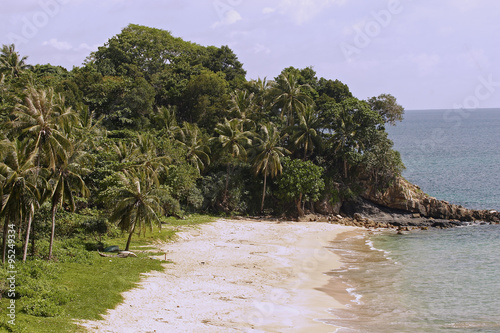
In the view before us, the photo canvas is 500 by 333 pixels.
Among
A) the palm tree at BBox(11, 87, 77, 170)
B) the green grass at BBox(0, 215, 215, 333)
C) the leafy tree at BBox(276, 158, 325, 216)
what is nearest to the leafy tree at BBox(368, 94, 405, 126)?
the leafy tree at BBox(276, 158, 325, 216)

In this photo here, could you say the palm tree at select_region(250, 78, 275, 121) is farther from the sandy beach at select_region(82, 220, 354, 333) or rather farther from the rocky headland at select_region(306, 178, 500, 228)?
the sandy beach at select_region(82, 220, 354, 333)

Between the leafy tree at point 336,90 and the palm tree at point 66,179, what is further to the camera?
the leafy tree at point 336,90

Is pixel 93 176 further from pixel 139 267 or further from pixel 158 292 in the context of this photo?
pixel 158 292

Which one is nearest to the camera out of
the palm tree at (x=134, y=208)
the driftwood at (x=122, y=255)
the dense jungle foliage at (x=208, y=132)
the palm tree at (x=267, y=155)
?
the driftwood at (x=122, y=255)

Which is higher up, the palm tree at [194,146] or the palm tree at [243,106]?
the palm tree at [243,106]

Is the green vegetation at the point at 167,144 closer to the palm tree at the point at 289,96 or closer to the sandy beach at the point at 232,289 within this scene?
the palm tree at the point at 289,96

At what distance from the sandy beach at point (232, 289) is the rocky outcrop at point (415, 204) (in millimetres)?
18742

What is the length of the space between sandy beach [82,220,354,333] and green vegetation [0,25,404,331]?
10.3 feet

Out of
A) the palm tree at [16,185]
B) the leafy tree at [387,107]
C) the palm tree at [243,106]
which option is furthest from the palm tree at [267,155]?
the palm tree at [16,185]

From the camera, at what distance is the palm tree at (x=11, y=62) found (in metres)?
72.3

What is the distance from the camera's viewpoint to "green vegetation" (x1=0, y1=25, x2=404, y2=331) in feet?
107

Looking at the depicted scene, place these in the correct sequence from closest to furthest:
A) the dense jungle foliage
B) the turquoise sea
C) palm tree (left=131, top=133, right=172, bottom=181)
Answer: the turquoise sea < palm tree (left=131, top=133, right=172, bottom=181) < the dense jungle foliage

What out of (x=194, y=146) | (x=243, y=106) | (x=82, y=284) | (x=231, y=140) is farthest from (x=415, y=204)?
(x=82, y=284)

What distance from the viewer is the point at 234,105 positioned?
68.2 m
